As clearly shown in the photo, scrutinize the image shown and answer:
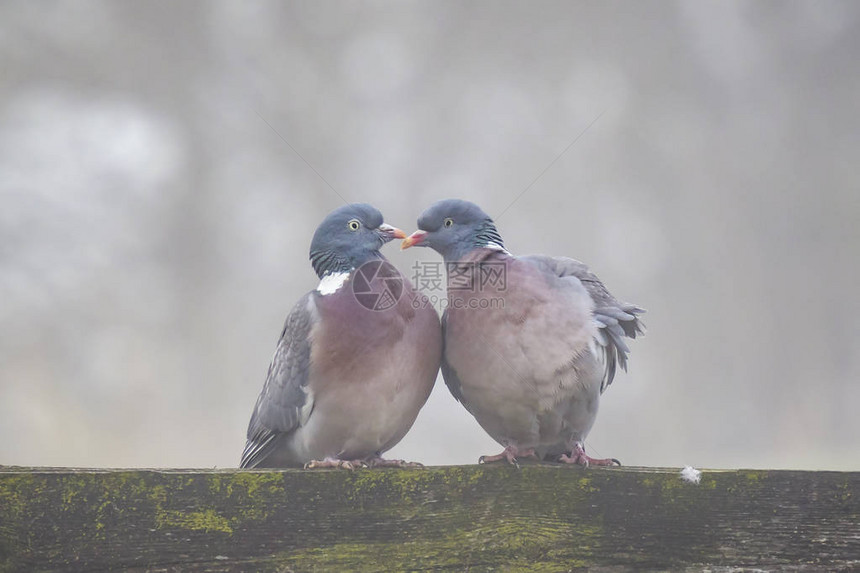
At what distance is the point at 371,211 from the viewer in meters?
3.25

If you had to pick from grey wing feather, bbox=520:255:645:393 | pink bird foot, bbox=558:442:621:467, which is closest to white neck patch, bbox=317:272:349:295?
grey wing feather, bbox=520:255:645:393

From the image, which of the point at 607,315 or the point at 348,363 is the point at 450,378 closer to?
the point at 348,363

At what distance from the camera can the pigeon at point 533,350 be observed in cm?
296

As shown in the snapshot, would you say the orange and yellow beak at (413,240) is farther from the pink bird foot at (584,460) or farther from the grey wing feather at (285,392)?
the pink bird foot at (584,460)

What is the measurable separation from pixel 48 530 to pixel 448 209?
2008 mm

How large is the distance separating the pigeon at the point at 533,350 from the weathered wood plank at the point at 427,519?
24.5 inches

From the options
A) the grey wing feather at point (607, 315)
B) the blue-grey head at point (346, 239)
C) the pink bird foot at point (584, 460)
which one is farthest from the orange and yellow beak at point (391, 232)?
the pink bird foot at point (584, 460)

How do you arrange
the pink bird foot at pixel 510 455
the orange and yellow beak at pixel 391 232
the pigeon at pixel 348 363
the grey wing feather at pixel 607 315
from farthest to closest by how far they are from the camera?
the orange and yellow beak at pixel 391 232 < the grey wing feather at pixel 607 315 < the pigeon at pixel 348 363 < the pink bird foot at pixel 510 455

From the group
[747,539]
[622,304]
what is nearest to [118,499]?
[747,539]

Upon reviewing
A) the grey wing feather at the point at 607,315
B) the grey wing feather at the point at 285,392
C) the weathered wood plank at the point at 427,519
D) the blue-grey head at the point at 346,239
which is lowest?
the weathered wood plank at the point at 427,519

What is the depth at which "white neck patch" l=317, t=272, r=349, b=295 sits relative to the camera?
124 inches

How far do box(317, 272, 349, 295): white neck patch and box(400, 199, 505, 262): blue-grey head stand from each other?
1.12 feet

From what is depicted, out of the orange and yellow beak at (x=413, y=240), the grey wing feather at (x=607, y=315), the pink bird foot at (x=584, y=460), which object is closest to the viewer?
the pink bird foot at (x=584, y=460)

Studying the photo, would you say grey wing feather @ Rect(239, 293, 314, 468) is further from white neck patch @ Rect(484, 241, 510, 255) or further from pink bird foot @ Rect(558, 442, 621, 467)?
pink bird foot @ Rect(558, 442, 621, 467)
